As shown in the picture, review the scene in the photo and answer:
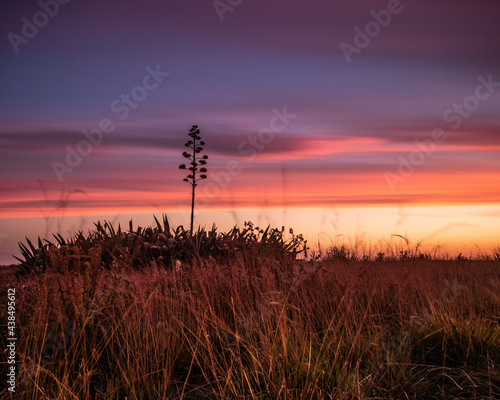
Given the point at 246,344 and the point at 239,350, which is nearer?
the point at 239,350

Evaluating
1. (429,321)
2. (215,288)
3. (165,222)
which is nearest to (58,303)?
(215,288)

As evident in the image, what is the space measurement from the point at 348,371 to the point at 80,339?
2468 mm

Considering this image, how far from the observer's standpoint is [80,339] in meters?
4.78

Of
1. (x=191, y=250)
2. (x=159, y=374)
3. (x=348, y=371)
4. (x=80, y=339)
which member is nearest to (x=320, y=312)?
→ (x=348, y=371)

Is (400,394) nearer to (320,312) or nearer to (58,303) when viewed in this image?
(320,312)

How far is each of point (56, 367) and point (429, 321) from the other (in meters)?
3.83

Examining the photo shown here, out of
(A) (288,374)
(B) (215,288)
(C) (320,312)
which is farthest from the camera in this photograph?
(B) (215,288)

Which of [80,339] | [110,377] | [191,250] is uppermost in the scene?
[191,250]

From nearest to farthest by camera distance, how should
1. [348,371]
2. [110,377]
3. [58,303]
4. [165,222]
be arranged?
[348,371] < [110,377] < [58,303] < [165,222]

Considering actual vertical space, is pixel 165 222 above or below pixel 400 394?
above

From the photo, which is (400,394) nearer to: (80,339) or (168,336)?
(168,336)

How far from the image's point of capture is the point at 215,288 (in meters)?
6.97

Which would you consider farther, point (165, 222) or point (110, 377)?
point (165, 222)

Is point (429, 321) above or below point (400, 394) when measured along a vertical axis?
above
